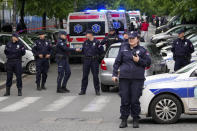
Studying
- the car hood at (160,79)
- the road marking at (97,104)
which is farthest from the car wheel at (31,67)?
the car hood at (160,79)

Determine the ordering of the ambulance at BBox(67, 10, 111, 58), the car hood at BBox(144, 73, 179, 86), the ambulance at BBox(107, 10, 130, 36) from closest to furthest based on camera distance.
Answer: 1. the car hood at BBox(144, 73, 179, 86)
2. the ambulance at BBox(67, 10, 111, 58)
3. the ambulance at BBox(107, 10, 130, 36)

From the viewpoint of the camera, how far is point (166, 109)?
11.0 metres

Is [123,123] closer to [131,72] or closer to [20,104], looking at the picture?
[131,72]

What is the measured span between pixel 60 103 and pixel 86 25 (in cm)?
1220

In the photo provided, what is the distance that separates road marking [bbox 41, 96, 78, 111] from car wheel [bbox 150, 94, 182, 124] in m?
3.56

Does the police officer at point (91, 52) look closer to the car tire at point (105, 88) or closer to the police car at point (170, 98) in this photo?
the car tire at point (105, 88)

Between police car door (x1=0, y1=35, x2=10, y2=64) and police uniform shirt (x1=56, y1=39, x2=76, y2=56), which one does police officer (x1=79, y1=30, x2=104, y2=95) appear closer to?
police uniform shirt (x1=56, y1=39, x2=76, y2=56)

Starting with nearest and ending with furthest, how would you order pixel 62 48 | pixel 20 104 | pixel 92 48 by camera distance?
pixel 20 104 → pixel 92 48 → pixel 62 48

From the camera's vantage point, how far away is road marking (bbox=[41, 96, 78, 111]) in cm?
1415

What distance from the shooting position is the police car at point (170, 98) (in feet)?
35.9

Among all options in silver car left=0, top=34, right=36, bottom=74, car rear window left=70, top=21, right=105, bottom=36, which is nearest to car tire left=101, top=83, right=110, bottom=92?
silver car left=0, top=34, right=36, bottom=74

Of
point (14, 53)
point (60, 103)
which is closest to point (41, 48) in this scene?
point (14, 53)

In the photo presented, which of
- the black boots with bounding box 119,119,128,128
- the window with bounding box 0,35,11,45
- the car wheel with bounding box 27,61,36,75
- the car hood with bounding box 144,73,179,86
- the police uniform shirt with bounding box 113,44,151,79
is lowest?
the black boots with bounding box 119,119,128,128

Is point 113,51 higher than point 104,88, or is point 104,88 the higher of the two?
point 113,51
